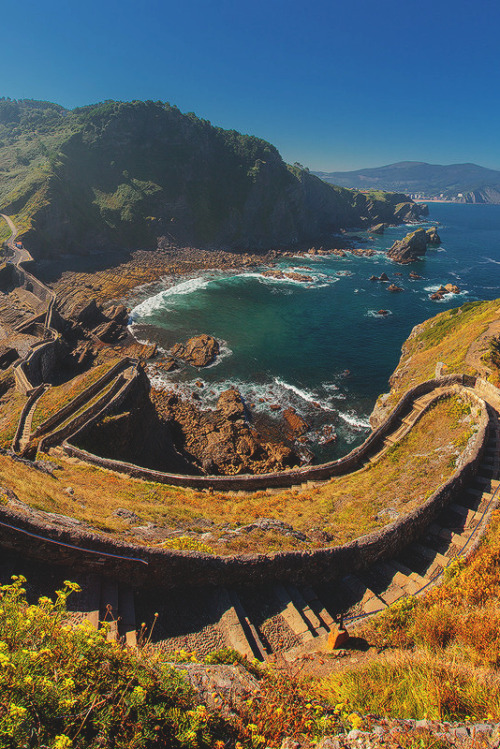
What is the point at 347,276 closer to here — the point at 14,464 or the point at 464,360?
the point at 464,360

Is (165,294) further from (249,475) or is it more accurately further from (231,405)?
(249,475)

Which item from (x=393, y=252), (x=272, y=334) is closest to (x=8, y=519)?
(x=272, y=334)

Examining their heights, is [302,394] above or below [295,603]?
above

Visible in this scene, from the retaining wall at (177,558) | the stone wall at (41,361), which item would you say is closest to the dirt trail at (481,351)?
the retaining wall at (177,558)

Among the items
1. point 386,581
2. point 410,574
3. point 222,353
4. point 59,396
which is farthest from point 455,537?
point 222,353

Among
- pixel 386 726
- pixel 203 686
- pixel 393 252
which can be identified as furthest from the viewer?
pixel 393 252

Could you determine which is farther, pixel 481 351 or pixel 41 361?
pixel 41 361

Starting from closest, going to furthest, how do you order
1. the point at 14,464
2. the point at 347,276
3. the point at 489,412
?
the point at 14,464 < the point at 489,412 < the point at 347,276

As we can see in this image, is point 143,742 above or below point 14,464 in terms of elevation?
above

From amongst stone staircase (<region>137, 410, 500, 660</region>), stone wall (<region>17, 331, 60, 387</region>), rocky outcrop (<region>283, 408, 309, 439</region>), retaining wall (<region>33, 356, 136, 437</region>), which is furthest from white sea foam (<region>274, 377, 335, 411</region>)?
stone wall (<region>17, 331, 60, 387</region>)
